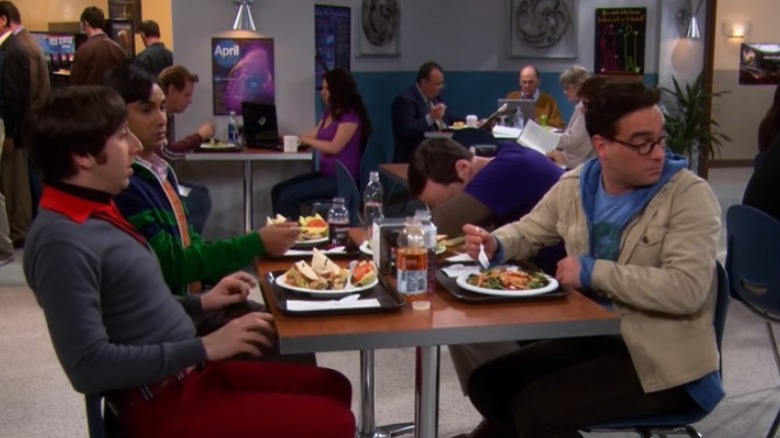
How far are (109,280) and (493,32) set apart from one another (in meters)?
6.93

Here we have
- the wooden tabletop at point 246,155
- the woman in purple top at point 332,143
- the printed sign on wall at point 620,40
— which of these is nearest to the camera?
the wooden tabletop at point 246,155

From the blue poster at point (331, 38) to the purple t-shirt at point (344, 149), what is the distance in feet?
5.42

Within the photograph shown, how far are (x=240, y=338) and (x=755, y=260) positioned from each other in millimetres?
1791

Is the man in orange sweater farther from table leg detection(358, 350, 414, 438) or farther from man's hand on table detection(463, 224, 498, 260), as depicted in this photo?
man's hand on table detection(463, 224, 498, 260)

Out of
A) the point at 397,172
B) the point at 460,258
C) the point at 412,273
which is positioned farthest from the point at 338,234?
the point at 397,172

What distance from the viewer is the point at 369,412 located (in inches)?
116

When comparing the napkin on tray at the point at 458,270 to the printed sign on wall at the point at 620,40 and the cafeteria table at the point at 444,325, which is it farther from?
the printed sign on wall at the point at 620,40

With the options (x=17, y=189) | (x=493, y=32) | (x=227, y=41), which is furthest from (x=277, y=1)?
(x=493, y=32)

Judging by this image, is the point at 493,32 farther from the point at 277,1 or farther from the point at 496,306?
the point at 496,306

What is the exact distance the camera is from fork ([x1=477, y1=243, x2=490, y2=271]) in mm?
2305

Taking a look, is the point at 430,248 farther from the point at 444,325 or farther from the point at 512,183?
the point at 512,183

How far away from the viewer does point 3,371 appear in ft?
12.2

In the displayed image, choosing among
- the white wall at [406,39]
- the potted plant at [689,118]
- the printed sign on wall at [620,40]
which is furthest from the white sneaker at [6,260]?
the potted plant at [689,118]

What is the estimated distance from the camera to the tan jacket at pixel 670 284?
6.48 ft
